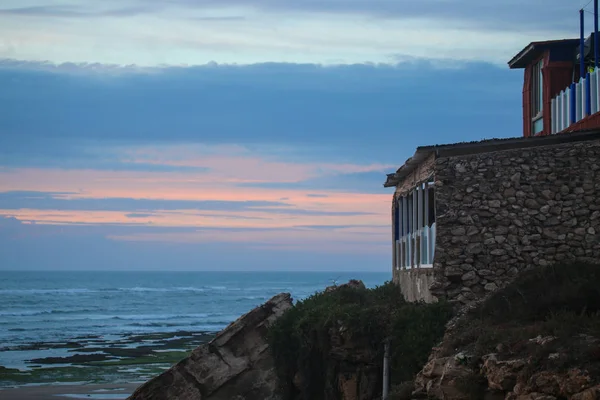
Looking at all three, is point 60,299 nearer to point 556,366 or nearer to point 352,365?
point 352,365

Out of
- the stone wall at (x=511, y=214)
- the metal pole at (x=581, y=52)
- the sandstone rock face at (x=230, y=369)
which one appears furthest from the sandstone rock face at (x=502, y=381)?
the sandstone rock face at (x=230, y=369)

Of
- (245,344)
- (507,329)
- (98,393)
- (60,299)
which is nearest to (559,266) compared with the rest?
(507,329)

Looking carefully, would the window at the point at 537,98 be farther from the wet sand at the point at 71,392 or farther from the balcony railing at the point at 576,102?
the wet sand at the point at 71,392

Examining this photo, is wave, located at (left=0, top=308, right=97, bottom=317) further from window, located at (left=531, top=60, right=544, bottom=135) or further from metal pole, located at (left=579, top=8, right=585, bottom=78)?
metal pole, located at (left=579, top=8, right=585, bottom=78)

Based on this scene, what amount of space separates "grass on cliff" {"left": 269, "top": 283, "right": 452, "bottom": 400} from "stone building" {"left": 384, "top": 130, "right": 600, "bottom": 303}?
1014 mm

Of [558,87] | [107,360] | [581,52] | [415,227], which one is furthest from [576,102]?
[107,360]

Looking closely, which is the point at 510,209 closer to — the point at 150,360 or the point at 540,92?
the point at 540,92

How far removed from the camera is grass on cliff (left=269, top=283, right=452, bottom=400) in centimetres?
1828

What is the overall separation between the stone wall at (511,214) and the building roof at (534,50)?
7.10 meters

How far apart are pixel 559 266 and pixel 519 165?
2361 mm

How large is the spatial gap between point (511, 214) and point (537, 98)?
929 centimetres

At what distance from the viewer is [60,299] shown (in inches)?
4466

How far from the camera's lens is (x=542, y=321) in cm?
1506

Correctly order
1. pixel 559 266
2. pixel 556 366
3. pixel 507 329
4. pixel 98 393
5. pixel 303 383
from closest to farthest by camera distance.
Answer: pixel 556 366 → pixel 507 329 → pixel 559 266 → pixel 303 383 → pixel 98 393
